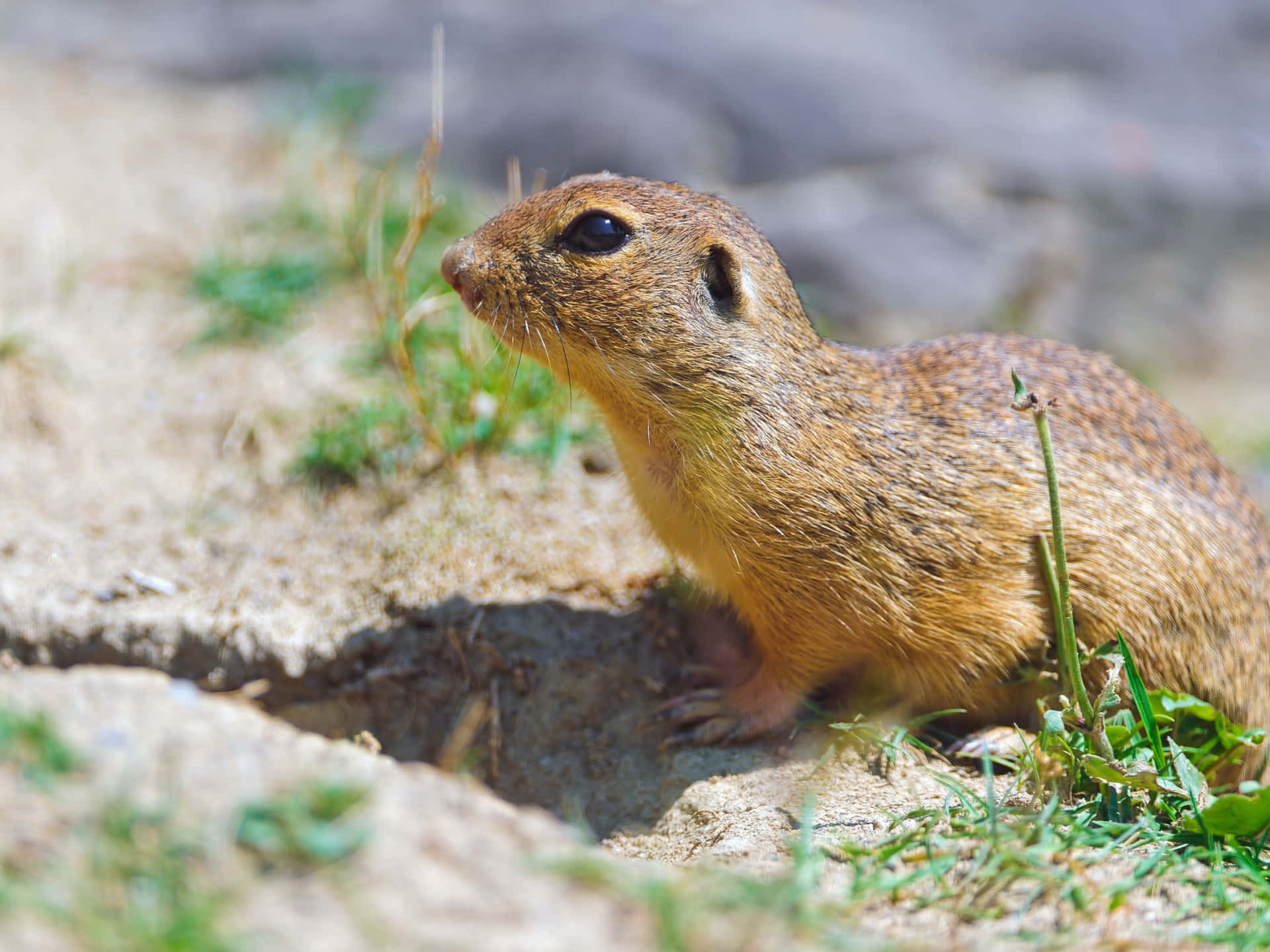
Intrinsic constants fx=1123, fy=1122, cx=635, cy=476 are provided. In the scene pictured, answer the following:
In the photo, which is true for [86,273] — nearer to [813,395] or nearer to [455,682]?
[455,682]

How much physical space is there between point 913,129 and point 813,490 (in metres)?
5.19

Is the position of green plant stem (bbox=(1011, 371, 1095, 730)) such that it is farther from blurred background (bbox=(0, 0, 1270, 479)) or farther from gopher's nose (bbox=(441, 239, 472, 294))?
blurred background (bbox=(0, 0, 1270, 479))

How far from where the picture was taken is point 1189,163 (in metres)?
8.30

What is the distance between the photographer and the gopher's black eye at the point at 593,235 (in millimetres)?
3809

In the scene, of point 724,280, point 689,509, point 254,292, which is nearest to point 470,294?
point 724,280

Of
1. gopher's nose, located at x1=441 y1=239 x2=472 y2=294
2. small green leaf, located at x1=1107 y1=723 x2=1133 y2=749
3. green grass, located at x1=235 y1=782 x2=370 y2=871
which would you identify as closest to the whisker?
gopher's nose, located at x1=441 y1=239 x2=472 y2=294

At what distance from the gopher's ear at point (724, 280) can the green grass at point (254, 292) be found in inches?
107

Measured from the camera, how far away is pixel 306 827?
2.25m

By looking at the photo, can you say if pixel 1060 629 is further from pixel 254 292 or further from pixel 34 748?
pixel 254 292

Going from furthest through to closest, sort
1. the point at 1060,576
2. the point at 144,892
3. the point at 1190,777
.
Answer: the point at 1060,576, the point at 1190,777, the point at 144,892

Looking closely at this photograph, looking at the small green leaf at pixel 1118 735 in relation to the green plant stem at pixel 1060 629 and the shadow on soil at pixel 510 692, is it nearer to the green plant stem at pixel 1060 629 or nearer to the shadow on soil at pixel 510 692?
the green plant stem at pixel 1060 629

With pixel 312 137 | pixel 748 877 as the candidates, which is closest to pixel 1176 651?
pixel 748 877

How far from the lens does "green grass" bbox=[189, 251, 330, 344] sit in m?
5.70

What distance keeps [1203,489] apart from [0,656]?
4560 millimetres
